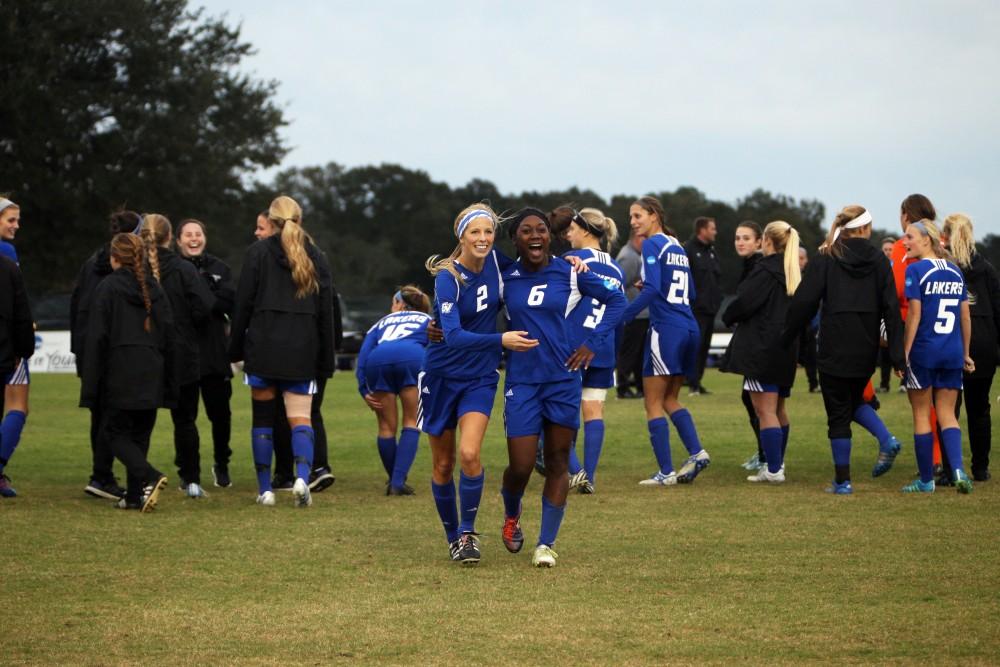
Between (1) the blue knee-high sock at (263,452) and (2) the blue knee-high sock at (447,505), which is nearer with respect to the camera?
(2) the blue knee-high sock at (447,505)

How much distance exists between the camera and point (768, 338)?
39.3ft

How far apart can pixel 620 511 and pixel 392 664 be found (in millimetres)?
4737

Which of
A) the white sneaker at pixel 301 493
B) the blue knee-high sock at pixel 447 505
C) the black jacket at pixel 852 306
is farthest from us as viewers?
the black jacket at pixel 852 306

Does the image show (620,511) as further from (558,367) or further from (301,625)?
(301,625)

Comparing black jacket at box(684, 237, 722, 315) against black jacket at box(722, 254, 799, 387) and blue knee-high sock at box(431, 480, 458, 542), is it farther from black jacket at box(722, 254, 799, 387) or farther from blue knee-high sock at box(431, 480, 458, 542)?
blue knee-high sock at box(431, 480, 458, 542)

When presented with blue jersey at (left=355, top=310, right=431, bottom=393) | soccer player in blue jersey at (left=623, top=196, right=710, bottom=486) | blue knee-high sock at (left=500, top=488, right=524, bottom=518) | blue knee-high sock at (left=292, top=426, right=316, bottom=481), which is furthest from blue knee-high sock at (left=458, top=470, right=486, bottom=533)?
soccer player in blue jersey at (left=623, top=196, right=710, bottom=486)

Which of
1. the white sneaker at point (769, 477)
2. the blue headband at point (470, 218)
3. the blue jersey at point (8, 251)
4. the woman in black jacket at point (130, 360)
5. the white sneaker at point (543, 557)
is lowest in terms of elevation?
the white sneaker at point (769, 477)

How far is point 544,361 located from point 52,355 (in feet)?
96.1

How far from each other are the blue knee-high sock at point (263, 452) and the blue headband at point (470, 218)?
12.0ft

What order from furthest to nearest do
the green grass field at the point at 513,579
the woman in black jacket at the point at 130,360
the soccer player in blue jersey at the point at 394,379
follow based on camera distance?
the soccer player in blue jersey at the point at 394,379
the woman in black jacket at the point at 130,360
the green grass field at the point at 513,579

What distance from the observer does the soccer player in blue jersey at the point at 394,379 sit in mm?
11430

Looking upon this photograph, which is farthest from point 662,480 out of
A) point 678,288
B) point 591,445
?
point 678,288

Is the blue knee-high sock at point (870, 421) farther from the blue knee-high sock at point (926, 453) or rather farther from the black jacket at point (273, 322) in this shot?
the black jacket at point (273, 322)

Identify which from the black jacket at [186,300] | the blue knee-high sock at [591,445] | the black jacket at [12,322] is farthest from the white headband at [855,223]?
the black jacket at [12,322]
